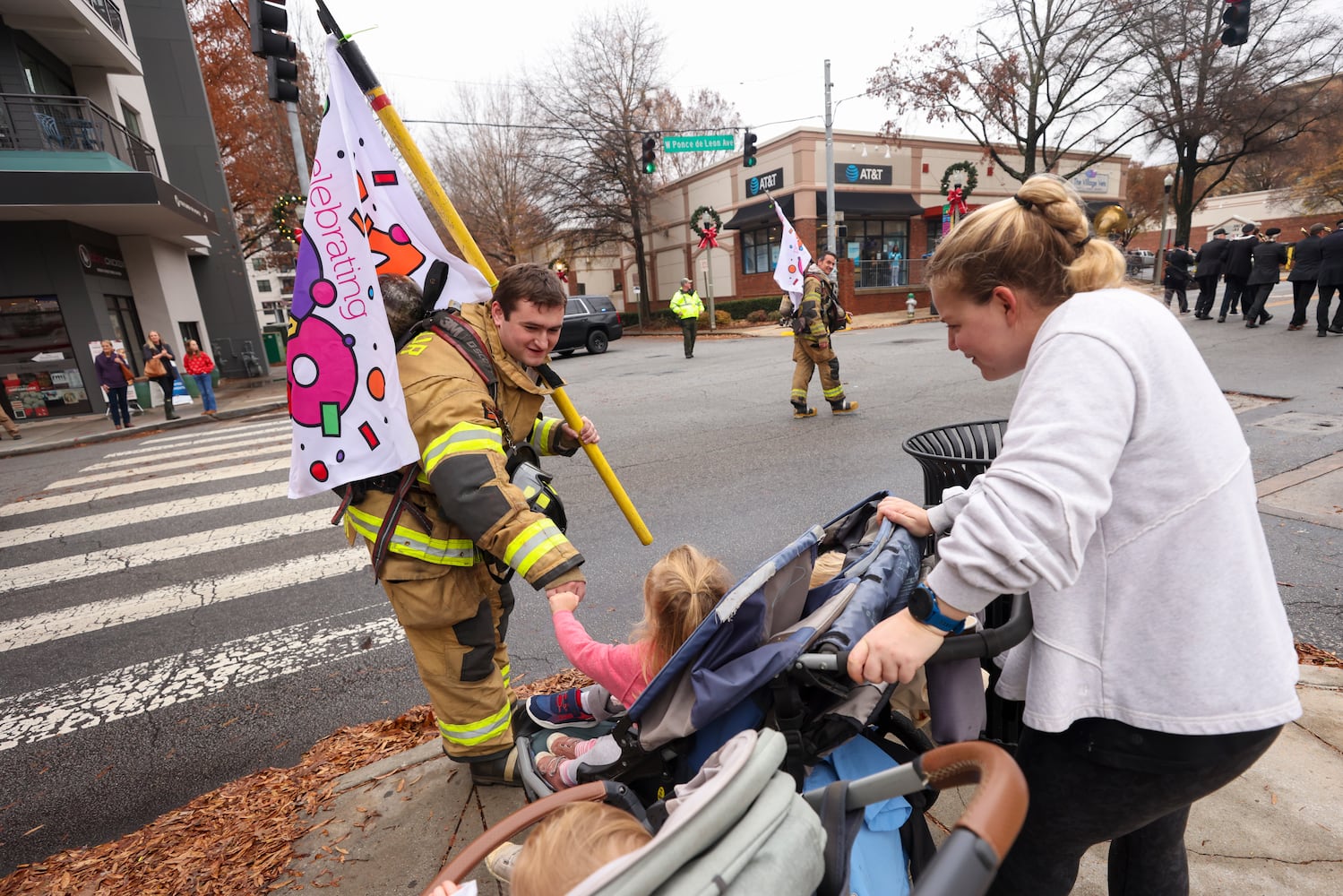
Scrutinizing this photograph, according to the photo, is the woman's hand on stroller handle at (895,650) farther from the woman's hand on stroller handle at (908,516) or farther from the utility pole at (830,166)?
the utility pole at (830,166)

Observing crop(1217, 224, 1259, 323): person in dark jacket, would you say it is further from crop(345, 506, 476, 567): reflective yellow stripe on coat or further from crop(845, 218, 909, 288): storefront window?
crop(345, 506, 476, 567): reflective yellow stripe on coat

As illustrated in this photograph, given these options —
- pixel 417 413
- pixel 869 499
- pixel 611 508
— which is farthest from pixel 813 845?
pixel 611 508

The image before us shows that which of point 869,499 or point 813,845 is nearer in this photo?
point 813,845

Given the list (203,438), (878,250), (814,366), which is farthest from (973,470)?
(878,250)

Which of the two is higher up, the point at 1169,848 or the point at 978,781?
the point at 978,781

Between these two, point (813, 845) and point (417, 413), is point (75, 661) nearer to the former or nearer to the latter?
point (417, 413)

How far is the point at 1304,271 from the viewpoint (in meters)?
12.3

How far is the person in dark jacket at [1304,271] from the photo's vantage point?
12156mm

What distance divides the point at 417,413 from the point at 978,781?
6.08 ft

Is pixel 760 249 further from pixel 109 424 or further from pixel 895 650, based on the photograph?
pixel 895 650

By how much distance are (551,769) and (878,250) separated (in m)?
30.8

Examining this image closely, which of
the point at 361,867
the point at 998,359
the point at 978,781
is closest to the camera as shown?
the point at 978,781

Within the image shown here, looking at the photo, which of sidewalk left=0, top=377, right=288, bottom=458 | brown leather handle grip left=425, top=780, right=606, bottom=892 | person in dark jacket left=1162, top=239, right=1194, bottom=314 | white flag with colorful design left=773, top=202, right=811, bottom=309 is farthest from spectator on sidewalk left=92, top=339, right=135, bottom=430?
person in dark jacket left=1162, top=239, right=1194, bottom=314

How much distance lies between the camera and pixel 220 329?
21.7 meters
